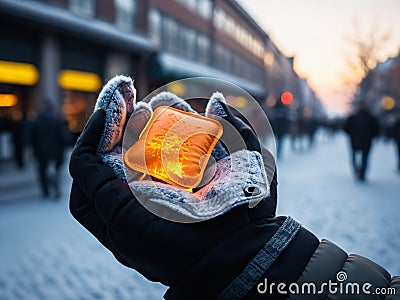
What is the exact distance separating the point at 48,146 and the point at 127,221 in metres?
6.74

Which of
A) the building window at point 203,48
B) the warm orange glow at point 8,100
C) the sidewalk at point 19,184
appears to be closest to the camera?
the sidewalk at point 19,184

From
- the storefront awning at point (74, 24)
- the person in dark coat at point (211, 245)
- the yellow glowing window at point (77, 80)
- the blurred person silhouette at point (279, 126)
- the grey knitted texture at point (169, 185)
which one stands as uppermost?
the storefront awning at point (74, 24)

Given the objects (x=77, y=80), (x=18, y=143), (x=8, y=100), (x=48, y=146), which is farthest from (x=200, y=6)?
(x=48, y=146)

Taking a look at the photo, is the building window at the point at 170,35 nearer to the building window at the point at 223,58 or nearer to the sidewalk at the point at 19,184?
the building window at the point at 223,58

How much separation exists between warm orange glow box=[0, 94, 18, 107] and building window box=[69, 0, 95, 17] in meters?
3.79

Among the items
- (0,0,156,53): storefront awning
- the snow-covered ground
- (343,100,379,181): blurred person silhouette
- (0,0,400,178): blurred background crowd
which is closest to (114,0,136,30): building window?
(0,0,400,178): blurred background crowd

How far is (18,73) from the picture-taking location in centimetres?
1278

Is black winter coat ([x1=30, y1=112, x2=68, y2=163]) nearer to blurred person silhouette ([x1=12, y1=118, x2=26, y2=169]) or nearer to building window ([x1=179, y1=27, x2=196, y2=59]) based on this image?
blurred person silhouette ([x1=12, y1=118, x2=26, y2=169])

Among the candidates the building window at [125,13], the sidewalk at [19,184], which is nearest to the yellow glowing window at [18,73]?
the sidewalk at [19,184]

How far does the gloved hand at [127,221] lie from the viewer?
1.17 m

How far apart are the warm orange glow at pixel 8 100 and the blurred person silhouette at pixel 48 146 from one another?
6.10m

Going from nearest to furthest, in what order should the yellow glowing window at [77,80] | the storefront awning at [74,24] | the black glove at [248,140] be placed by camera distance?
the black glove at [248,140] < the storefront awning at [74,24] < the yellow glowing window at [77,80]

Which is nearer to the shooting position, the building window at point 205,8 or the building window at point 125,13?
the building window at point 125,13

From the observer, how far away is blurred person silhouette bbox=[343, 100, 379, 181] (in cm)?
903
